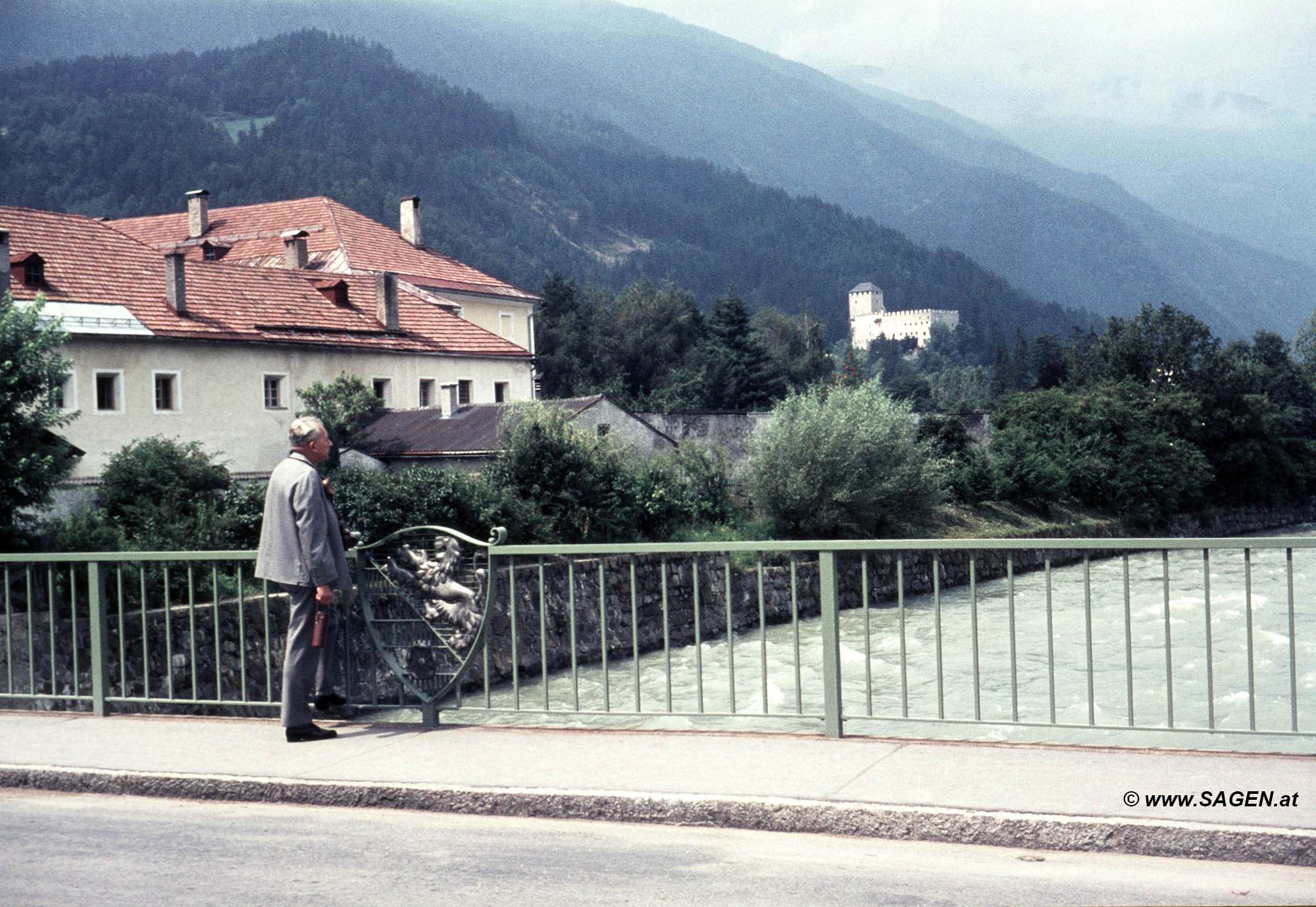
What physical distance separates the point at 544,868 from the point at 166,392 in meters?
32.0

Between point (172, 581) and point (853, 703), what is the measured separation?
12.0 m

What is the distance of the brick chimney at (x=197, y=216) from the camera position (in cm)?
5812

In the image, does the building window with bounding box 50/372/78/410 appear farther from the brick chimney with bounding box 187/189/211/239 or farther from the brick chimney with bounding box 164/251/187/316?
the brick chimney with bounding box 187/189/211/239

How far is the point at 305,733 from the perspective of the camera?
26.1 feet

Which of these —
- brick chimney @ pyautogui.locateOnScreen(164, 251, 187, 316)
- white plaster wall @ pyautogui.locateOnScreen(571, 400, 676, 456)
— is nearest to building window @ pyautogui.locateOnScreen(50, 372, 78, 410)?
brick chimney @ pyautogui.locateOnScreen(164, 251, 187, 316)

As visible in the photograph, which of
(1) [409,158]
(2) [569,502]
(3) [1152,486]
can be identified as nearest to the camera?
(2) [569,502]

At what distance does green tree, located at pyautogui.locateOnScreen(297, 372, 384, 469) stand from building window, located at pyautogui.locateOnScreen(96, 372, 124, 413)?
5.22 meters

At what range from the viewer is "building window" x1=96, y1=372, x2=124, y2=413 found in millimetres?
32906

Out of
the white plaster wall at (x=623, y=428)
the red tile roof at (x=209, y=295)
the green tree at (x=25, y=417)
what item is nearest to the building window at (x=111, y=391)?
the red tile roof at (x=209, y=295)

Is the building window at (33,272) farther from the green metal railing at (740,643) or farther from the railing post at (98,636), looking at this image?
the railing post at (98,636)

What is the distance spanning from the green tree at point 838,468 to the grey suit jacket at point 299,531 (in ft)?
95.2

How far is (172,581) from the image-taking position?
72.9 ft

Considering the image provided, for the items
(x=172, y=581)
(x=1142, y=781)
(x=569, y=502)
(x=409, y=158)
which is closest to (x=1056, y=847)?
(x=1142, y=781)

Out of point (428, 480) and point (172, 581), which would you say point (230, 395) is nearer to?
point (428, 480)
